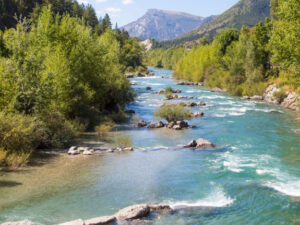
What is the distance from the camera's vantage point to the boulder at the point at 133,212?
13359 millimetres

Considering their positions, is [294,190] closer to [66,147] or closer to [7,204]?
[7,204]

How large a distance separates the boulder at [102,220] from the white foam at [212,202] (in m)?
3.07

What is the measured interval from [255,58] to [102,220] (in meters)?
53.9

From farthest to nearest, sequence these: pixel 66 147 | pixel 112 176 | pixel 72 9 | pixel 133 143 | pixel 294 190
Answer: pixel 72 9
pixel 133 143
pixel 66 147
pixel 112 176
pixel 294 190

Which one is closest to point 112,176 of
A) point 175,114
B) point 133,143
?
point 133,143

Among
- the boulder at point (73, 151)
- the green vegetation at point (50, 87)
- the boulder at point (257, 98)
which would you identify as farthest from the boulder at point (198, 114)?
the boulder at point (73, 151)

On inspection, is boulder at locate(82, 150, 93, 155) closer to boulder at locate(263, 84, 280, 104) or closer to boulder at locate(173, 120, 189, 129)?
boulder at locate(173, 120, 189, 129)

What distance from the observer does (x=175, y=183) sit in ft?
59.1

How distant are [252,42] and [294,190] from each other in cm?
4908

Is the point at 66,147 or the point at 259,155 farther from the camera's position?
the point at 66,147

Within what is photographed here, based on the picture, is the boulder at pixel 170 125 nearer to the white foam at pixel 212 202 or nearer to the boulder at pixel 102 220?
the white foam at pixel 212 202

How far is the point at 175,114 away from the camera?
119 ft

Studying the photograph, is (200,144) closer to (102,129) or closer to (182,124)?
(182,124)

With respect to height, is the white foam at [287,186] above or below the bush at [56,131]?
below
